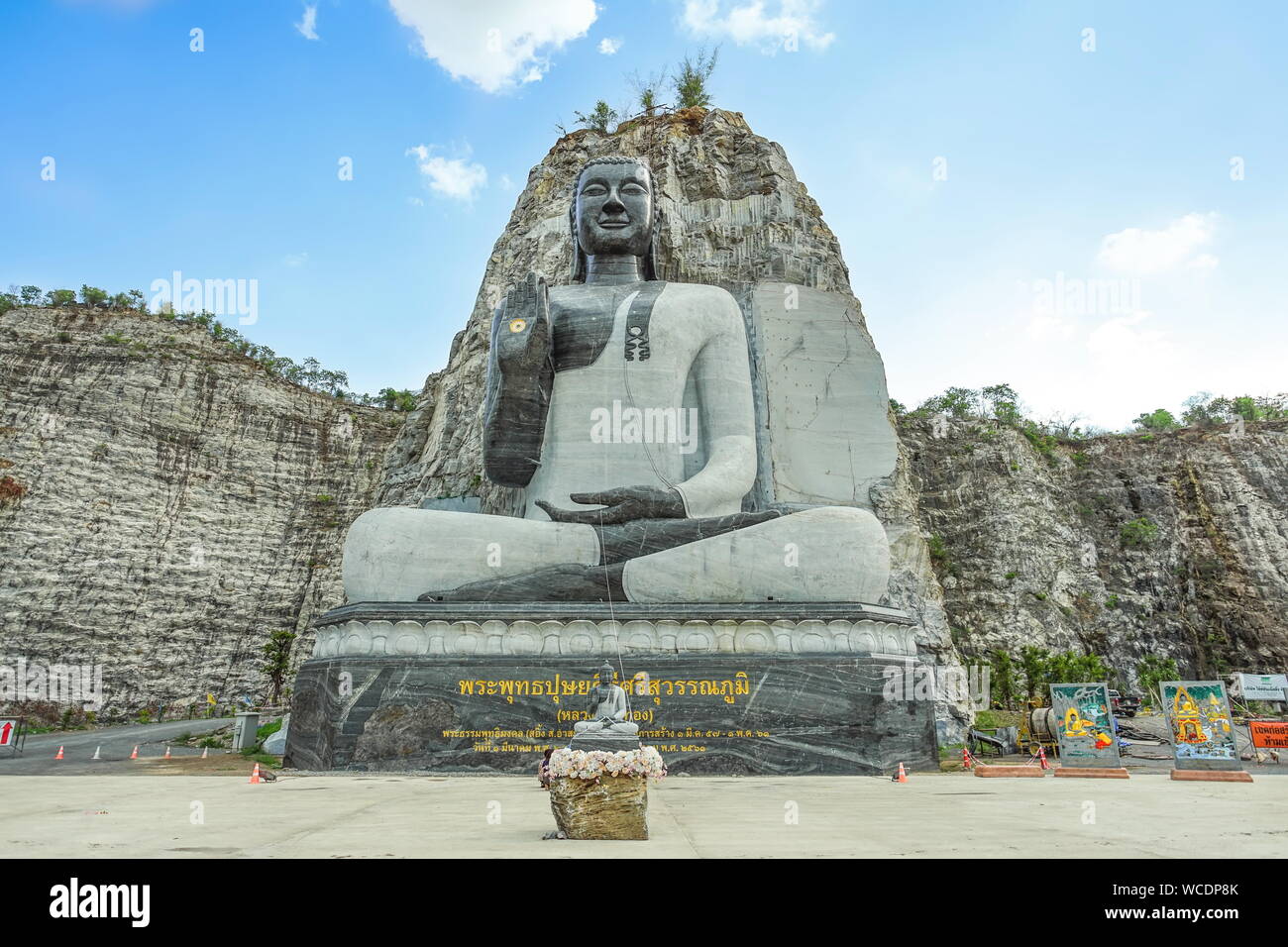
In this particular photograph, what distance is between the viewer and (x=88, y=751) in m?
12.3

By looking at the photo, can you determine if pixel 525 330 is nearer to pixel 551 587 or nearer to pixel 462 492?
pixel 551 587

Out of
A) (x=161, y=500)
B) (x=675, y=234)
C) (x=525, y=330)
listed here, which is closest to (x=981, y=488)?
(x=675, y=234)

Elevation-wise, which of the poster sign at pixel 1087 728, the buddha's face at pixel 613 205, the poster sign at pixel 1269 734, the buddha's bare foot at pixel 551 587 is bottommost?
the poster sign at pixel 1269 734

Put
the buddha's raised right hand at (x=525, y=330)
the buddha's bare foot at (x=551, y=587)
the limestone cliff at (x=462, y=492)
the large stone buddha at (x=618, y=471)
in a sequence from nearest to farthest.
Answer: the buddha's bare foot at (x=551, y=587) < the large stone buddha at (x=618, y=471) < the buddha's raised right hand at (x=525, y=330) < the limestone cliff at (x=462, y=492)

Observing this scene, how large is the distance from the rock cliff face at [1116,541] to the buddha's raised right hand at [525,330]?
21.8m

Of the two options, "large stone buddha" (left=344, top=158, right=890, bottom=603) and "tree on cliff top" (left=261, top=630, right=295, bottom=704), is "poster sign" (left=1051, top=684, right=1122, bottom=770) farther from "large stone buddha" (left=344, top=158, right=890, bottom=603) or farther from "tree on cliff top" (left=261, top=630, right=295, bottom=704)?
"tree on cliff top" (left=261, top=630, right=295, bottom=704)

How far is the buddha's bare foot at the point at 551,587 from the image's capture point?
26.6 ft

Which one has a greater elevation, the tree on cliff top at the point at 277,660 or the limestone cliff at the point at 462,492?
the limestone cliff at the point at 462,492

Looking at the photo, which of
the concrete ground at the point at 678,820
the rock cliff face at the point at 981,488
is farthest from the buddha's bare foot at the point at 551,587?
the rock cliff face at the point at 981,488

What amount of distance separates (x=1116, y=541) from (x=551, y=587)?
28918 mm

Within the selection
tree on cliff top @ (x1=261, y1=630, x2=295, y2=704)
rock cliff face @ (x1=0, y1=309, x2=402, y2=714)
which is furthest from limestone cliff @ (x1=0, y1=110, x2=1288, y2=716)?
tree on cliff top @ (x1=261, y1=630, x2=295, y2=704)

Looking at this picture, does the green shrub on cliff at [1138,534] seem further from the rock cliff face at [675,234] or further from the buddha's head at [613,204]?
the buddha's head at [613,204]

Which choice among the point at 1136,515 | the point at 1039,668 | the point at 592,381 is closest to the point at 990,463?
the point at 1136,515

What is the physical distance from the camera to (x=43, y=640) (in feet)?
73.3
